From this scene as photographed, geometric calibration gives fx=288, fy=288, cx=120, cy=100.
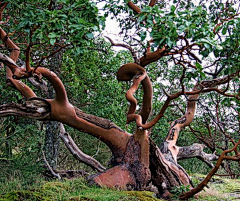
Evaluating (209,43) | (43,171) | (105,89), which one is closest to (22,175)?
(43,171)

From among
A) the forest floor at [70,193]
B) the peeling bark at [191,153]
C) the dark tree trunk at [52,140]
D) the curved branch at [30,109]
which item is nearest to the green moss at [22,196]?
the forest floor at [70,193]

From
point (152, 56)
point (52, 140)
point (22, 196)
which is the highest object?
point (152, 56)

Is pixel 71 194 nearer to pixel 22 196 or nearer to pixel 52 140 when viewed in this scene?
pixel 22 196

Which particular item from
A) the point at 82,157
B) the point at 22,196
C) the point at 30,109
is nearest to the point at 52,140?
the point at 82,157

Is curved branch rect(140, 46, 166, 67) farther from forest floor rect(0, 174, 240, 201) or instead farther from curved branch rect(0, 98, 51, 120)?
forest floor rect(0, 174, 240, 201)

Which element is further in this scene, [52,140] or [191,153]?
[191,153]

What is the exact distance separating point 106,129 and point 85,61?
2.36 metres

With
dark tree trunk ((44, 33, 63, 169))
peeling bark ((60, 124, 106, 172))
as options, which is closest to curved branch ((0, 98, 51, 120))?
dark tree trunk ((44, 33, 63, 169))

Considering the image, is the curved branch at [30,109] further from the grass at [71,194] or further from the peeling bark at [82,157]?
the peeling bark at [82,157]

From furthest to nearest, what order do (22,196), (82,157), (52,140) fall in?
(82,157) < (52,140) < (22,196)

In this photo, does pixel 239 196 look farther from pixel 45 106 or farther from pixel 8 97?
pixel 8 97

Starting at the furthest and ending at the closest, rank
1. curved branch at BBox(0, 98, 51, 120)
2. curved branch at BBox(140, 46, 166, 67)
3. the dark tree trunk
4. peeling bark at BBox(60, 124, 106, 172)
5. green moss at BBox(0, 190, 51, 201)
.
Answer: peeling bark at BBox(60, 124, 106, 172), the dark tree trunk, curved branch at BBox(140, 46, 166, 67), curved branch at BBox(0, 98, 51, 120), green moss at BBox(0, 190, 51, 201)

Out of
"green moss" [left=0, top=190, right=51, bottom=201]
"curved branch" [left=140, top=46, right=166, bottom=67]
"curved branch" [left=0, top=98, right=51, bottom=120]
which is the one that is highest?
"curved branch" [left=140, top=46, right=166, bottom=67]

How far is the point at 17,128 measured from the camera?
19.2 ft
